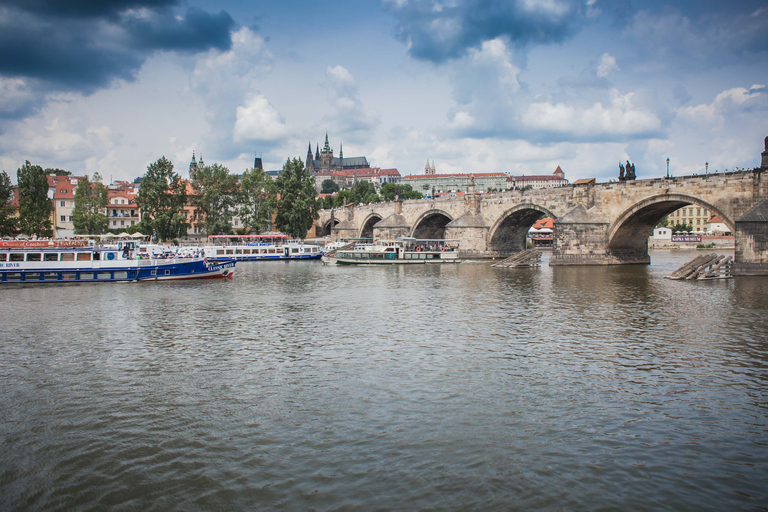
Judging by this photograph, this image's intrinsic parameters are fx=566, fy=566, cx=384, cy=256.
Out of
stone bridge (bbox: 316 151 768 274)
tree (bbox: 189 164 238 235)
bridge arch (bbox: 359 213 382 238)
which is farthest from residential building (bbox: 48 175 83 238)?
stone bridge (bbox: 316 151 768 274)

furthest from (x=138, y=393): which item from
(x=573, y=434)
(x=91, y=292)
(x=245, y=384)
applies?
(x=91, y=292)

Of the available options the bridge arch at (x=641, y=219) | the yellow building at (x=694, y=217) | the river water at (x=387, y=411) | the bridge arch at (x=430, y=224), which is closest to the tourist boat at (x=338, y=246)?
the bridge arch at (x=430, y=224)

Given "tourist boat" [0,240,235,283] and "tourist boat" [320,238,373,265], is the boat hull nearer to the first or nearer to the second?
"tourist boat" [0,240,235,283]

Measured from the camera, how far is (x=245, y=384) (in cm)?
1001

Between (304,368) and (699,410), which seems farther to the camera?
(304,368)

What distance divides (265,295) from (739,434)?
1841cm

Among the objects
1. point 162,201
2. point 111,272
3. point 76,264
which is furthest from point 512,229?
point 162,201

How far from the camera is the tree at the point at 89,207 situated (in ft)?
196

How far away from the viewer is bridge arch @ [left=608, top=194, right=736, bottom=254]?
3028 cm

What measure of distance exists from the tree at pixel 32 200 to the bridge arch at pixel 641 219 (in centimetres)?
4931

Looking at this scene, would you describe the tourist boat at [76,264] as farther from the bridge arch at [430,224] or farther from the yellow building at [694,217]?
the yellow building at [694,217]

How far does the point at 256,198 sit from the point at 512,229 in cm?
3305

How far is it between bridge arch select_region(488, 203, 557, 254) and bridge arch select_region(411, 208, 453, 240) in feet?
24.1

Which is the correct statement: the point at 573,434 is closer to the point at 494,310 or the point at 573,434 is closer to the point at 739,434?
the point at 739,434
